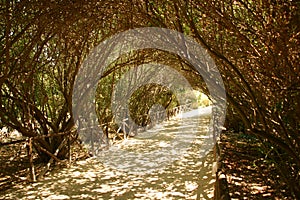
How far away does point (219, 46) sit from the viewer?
16.4ft

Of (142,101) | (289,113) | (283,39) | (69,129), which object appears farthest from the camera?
(142,101)

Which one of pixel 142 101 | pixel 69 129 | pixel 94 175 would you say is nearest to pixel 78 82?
pixel 69 129

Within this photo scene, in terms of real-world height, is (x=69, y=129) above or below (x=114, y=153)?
above

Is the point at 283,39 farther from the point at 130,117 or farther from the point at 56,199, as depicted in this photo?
the point at 130,117

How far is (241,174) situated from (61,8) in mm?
5202

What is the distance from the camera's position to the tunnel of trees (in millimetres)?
2865

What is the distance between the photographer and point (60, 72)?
28.2 feet

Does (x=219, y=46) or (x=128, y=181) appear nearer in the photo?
(x=219, y=46)

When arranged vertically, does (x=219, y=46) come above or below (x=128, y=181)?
above

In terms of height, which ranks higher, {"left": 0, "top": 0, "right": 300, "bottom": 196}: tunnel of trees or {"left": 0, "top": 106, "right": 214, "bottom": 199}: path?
{"left": 0, "top": 0, "right": 300, "bottom": 196}: tunnel of trees

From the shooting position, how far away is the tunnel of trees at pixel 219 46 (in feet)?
9.40

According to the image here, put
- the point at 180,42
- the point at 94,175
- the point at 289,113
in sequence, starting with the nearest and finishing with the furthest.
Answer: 1. the point at 289,113
2. the point at 180,42
3. the point at 94,175

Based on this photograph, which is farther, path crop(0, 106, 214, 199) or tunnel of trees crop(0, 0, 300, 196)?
path crop(0, 106, 214, 199)

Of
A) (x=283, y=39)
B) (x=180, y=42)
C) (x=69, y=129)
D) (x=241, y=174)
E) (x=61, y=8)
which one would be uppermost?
(x=61, y=8)
